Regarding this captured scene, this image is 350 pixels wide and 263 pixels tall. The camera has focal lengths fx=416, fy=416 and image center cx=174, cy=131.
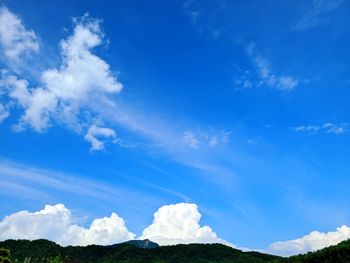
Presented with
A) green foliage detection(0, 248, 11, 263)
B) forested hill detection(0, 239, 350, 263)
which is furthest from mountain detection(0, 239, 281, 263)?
green foliage detection(0, 248, 11, 263)

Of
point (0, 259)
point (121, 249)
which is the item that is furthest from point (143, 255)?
point (0, 259)

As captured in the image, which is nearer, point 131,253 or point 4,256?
point 4,256

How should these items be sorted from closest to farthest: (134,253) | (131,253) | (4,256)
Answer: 1. (4,256)
2. (131,253)
3. (134,253)

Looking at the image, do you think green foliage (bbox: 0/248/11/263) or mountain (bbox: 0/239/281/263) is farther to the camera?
mountain (bbox: 0/239/281/263)

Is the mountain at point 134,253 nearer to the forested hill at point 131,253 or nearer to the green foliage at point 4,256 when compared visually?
the forested hill at point 131,253

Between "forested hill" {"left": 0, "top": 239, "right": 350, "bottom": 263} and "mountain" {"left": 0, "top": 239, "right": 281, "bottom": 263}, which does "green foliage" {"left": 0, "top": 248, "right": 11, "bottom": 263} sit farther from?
"mountain" {"left": 0, "top": 239, "right": 281, "bottom": 263}

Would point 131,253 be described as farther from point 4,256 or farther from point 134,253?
point 4,256

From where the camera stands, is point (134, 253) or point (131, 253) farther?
point (134, 253)

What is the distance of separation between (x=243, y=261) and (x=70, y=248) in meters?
47.3

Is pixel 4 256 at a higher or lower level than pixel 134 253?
lower

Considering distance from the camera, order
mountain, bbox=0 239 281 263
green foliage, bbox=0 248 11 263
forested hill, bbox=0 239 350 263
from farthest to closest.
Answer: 1. mountain, bbox=0 239 281 263
2. forested hill, bbox=0 239 350 263
3. green foliage, bbox=0 248 11 263

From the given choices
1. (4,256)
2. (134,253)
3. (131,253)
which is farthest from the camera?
(134,253)

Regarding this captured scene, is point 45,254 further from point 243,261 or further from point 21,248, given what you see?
point 243,261

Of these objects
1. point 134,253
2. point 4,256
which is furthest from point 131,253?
point 4,256
